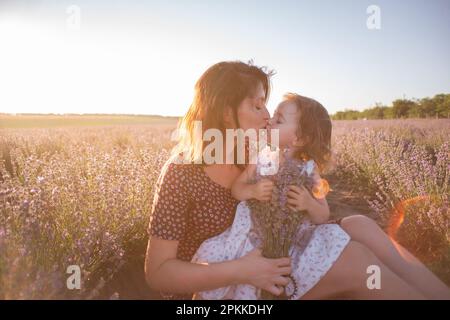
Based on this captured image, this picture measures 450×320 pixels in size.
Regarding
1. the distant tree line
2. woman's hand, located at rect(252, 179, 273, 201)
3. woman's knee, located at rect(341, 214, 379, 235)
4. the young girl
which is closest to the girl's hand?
the young girl

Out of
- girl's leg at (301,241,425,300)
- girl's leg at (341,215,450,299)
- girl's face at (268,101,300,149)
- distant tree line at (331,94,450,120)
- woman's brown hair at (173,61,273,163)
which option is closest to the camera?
girl's leg at (301,241,425,300)

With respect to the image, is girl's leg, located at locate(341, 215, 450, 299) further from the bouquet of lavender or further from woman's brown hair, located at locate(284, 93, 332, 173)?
woman's brown hair, located at locate(284, 93, 332, 173)

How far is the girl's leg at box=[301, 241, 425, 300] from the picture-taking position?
6.35 ft

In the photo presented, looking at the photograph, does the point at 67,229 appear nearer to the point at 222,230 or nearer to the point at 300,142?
the point at 222,230

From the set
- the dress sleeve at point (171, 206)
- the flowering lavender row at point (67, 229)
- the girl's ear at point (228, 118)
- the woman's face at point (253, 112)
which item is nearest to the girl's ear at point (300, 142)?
the woman's face at point (253, 112)

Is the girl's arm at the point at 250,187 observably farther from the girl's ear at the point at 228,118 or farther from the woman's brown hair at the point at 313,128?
the woman's brown hair at the point at 313,128

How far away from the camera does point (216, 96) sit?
2.19 m

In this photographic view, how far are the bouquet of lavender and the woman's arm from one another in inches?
4.1

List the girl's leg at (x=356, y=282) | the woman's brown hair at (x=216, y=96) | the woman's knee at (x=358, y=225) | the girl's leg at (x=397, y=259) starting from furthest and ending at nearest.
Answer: the woman's knee at (x=358, y=225) < the woman's brown hair at (x=216, y=96) < the girl's leg at (x=397, y=259) < the girl's leg at (x=356, y=282)

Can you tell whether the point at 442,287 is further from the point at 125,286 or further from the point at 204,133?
the point at 125,286

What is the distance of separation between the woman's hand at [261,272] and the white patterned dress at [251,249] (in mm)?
81

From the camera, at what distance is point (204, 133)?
221 centimetres

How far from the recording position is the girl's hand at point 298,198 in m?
2.08

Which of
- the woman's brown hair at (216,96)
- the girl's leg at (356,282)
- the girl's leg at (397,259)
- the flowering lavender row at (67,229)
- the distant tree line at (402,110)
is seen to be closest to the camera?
the flowering lavender row at (67,229)
